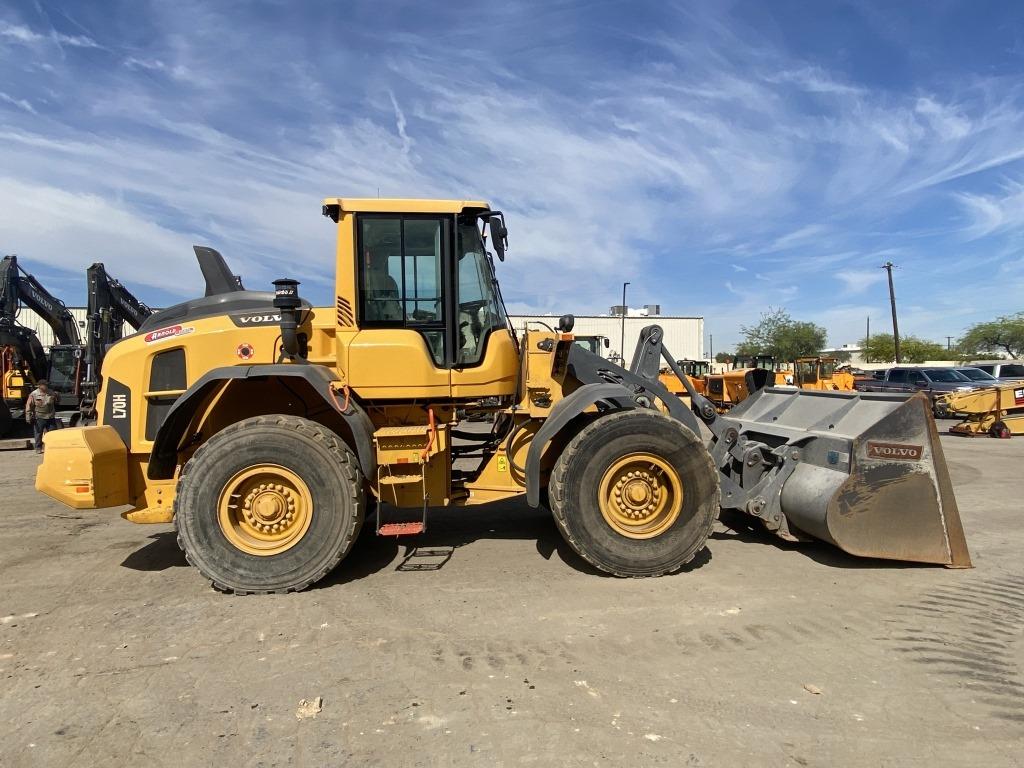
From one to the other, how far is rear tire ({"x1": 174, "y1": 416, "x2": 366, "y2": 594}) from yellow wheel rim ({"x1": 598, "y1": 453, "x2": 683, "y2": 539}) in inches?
72.6

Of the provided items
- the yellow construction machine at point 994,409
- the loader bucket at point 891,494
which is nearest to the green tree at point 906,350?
the yellow construction machine at point 994,409

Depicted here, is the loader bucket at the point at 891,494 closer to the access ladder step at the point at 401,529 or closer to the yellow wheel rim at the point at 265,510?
the access ladder step at the point at 401,529

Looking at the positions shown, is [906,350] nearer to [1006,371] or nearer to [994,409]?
[1006,371]

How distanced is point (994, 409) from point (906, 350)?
49.6m

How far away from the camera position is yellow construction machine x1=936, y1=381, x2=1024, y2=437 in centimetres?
1361

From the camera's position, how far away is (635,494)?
4.59 meters

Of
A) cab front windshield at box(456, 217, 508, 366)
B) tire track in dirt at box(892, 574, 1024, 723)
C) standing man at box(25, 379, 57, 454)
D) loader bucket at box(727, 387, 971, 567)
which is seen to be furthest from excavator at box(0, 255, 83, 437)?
tire track in dirt at box(892, 574, 1024, 723)

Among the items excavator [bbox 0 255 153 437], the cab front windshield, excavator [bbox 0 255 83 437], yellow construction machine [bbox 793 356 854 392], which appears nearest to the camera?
the cab front windshield

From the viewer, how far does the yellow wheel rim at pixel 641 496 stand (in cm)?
457

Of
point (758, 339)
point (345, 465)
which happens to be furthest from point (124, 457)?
point (758, 339)

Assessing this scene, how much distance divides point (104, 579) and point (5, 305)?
15.9 m

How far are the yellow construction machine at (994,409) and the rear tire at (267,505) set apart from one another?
14770mm

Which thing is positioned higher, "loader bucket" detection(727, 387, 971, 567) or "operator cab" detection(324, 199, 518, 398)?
"operator cab" detection(324, 199, 518, 398)

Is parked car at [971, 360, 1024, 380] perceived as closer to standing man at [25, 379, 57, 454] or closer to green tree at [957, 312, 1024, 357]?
standing man at [25, 379, 57, 454]
